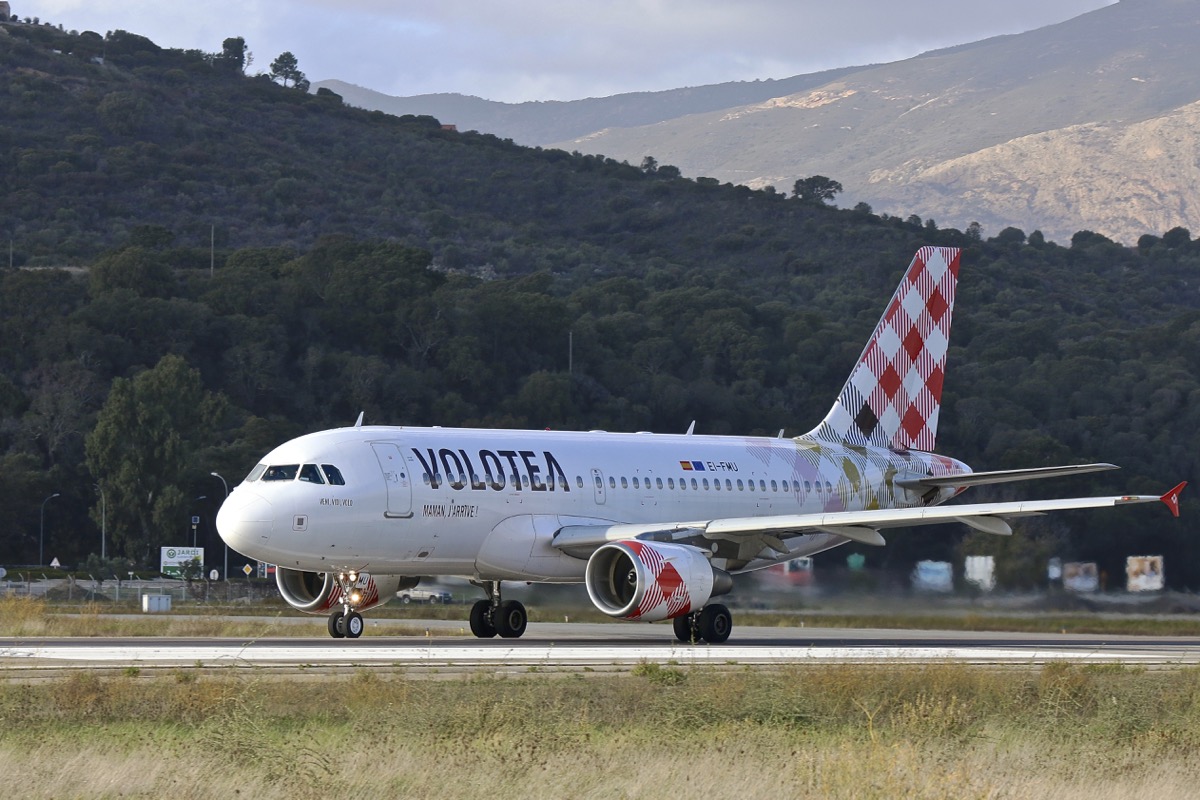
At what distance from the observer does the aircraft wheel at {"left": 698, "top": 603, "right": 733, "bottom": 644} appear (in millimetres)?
28766

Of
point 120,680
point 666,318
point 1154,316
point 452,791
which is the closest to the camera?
point 452,791

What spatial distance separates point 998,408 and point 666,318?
23.5 meters

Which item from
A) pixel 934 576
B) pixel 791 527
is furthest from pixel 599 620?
pixel 934 576

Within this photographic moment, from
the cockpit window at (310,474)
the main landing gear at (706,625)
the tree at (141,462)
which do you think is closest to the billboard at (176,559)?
the tree at (141,462)

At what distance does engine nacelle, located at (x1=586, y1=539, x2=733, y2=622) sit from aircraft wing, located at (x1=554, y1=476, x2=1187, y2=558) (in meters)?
0.70

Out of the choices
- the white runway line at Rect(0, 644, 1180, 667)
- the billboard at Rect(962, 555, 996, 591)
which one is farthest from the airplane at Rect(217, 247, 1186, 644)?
the white runway line at Rect(0, 644, 1180, 667)

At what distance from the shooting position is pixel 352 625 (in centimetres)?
2775

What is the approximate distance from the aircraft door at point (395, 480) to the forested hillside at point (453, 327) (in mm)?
12131

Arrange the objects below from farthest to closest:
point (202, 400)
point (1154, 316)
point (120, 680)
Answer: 1. point (1154, 316)
2. point (202, 400)
3. point (120, 680)

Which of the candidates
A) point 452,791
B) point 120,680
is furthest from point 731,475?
point 452,791

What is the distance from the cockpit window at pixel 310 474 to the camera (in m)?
27.2

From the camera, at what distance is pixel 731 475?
1320 inches

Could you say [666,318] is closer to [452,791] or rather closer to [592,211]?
[592,211]

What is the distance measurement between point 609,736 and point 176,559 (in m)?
54.6
